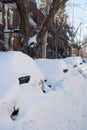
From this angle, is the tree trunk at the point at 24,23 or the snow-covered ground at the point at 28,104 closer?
the snow-covered ground at the point at 28,104

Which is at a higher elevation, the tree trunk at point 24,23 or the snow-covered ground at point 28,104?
the tree trunk at point 24,23

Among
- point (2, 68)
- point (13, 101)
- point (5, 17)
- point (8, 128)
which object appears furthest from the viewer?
point (5, 17)

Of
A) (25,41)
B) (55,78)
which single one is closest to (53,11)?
(25,41)

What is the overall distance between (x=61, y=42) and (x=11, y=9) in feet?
53.1

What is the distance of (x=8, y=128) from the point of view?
5.06m

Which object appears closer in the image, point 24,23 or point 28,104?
point 28,104

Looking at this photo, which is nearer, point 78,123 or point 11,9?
point 78,123

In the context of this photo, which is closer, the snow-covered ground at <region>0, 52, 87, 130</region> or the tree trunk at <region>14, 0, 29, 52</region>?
the snow-covered ground at <region>0, 52, 87, 130</region>

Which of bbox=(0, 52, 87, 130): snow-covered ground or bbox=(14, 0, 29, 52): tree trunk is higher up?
bbox=(14, 0, 29, 52): tree trunk

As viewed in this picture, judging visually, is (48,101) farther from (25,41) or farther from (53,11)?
(53,11)

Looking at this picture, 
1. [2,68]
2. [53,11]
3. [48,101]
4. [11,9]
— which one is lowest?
[48,101]

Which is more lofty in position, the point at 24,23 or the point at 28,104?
the point at 24,23

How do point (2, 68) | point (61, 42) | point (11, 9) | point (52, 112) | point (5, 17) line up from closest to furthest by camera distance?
1. point (2, 68)
2. point (52, 112)
3. point (5, 17)
4. point (11, 9)
5. point (61, 42)

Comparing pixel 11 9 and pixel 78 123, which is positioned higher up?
pixel 11 9
